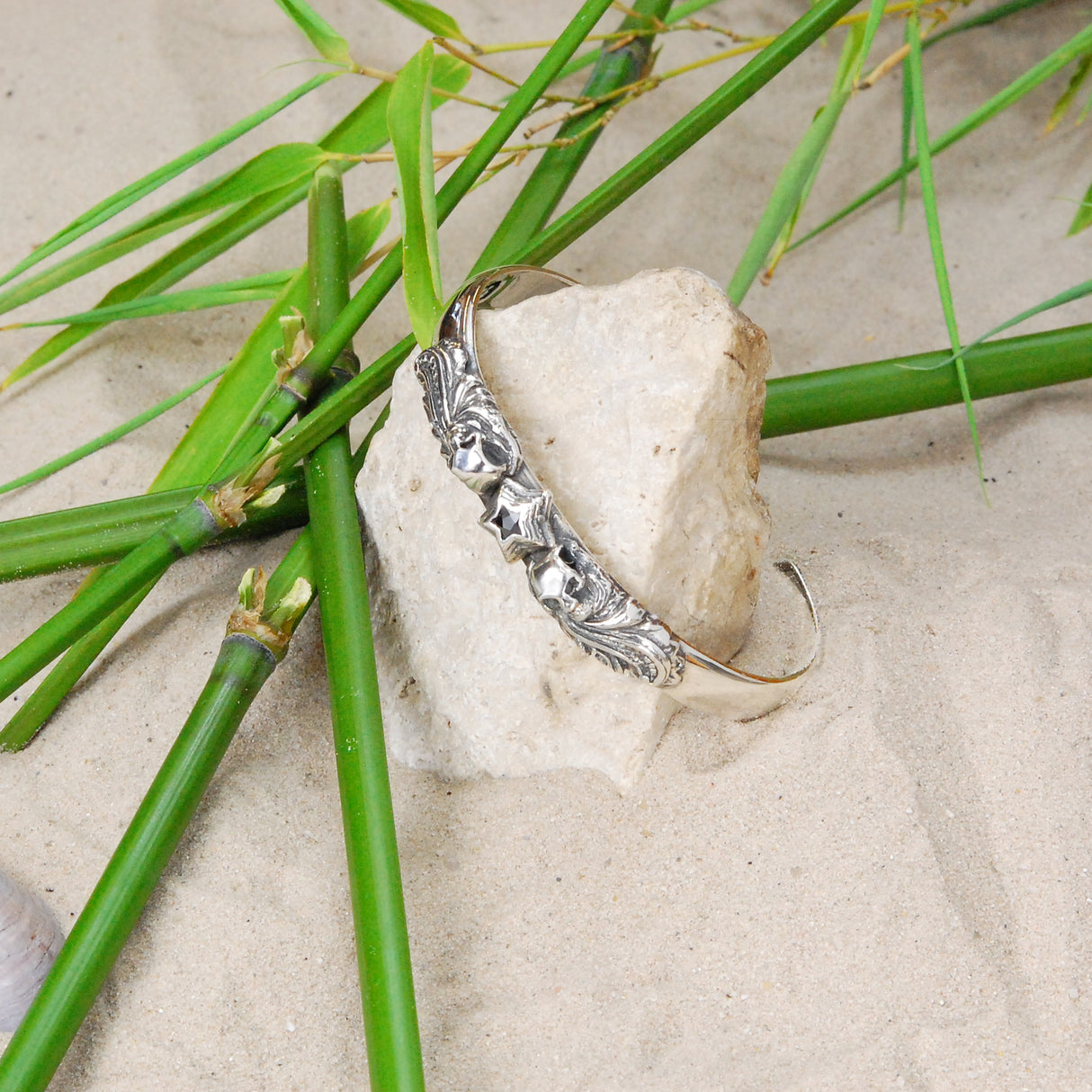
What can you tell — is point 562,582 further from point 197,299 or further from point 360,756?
point 197,299

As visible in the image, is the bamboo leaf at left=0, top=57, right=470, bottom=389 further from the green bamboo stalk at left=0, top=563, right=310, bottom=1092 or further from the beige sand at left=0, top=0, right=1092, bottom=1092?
the green bamboo stalk at left=0, top=563, right=310, bottom=1092

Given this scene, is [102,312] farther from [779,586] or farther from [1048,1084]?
[1048,1084]

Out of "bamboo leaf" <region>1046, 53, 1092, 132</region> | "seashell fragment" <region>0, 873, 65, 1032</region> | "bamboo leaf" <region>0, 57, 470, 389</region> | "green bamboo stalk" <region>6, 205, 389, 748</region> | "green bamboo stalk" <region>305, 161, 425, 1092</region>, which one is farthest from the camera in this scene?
"bamboo leaf" <region>1046, 53, 1092, 132</region>

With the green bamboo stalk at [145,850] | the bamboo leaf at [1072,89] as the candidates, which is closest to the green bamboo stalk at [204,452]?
the green bamboo stalk at [145,850]

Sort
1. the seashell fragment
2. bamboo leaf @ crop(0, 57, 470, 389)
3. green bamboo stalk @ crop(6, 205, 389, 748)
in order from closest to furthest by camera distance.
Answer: the seashell fragment, green bamboo stalk @ crop(6, 205, 389, 748), bamboo leaf @ crop(0, 57, 470, 389)

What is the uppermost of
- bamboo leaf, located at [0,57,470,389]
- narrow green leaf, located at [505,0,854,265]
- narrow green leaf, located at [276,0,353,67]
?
narrow green leaf, located at [276,0,353,67]

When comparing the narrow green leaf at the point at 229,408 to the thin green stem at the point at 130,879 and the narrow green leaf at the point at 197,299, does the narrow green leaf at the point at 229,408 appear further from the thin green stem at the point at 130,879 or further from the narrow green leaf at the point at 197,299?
the thin green stem at the point at 130,879

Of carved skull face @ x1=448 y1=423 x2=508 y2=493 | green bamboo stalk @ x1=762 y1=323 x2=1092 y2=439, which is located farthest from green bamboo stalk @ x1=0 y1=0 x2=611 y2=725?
green bamboo stalk @ x1=762 y1=323 x2=1092 y2=439

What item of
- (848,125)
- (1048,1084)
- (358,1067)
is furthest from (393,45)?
(1048,1084)
